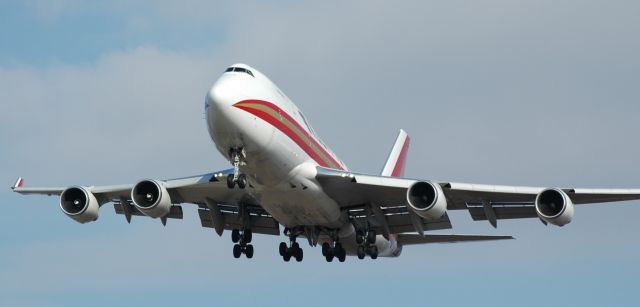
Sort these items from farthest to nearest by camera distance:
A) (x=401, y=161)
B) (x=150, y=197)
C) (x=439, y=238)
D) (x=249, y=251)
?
1. (x=401, y=161)
2. (x=439, y=238)
3. (x=249, y=251)
4. (x=150, y=197)

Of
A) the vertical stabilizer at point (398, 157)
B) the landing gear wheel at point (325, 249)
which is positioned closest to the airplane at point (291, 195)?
the landing gear wheel at point (325, 249)

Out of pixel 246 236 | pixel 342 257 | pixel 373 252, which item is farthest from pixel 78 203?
pixel 373 252

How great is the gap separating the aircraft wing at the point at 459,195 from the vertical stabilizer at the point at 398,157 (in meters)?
Answer: 8.38

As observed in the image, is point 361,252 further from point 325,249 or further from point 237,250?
point 237,250

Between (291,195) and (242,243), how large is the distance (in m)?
5.59

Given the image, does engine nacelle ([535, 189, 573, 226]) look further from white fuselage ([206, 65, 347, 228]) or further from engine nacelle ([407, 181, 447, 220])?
white fuselage ([206, 65, 347, 228])

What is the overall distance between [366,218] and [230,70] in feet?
29.2

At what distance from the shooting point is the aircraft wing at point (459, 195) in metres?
41.8

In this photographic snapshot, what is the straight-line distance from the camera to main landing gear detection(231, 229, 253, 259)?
46.0 meters

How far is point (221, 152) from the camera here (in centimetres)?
3897

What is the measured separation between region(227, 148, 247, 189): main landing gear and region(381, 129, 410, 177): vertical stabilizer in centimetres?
1508

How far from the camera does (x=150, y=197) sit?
4303cm

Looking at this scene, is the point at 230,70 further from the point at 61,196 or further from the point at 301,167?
the point at 61,196

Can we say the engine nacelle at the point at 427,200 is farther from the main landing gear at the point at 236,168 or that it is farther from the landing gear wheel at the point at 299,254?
the landing gear wheel at the point at 299,254
